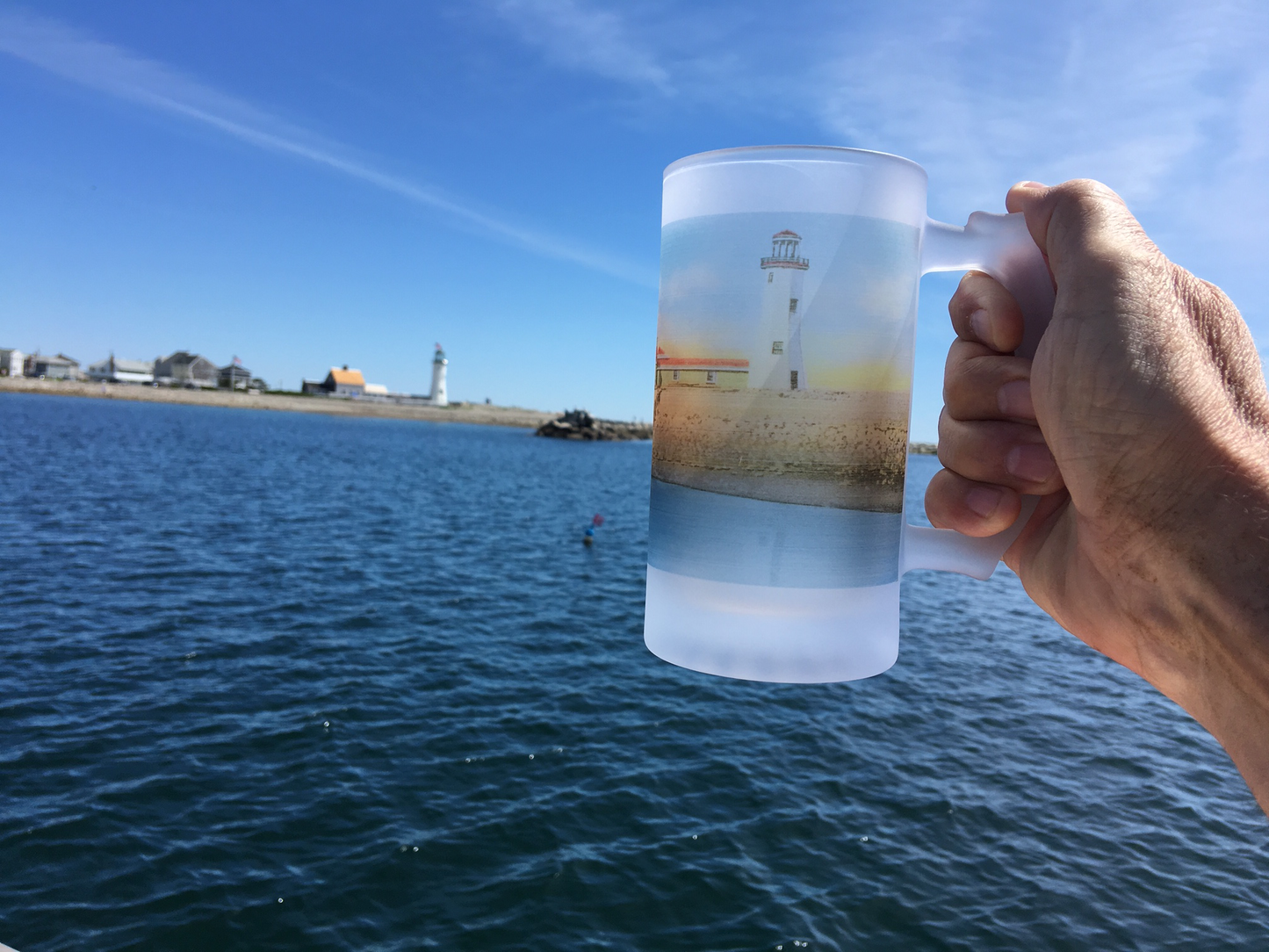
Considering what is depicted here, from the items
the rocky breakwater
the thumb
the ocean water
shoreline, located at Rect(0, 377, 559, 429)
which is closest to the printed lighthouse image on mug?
the thumb

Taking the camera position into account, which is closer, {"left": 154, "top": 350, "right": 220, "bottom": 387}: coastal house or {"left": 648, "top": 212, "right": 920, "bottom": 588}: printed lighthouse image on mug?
{"left": 648, "top": 212, "right": 920, "bottom": 588}: printed lighthouse image on mug

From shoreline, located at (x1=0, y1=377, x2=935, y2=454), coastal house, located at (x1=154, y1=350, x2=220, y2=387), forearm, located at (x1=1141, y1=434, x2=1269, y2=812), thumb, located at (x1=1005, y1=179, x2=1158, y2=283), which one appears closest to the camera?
forearm, located at (x1=1141, y1=434, x2=1269, y2=812)

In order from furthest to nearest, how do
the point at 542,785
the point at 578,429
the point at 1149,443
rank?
the point at 578,429
the point at 542,785
the point at 1149,443

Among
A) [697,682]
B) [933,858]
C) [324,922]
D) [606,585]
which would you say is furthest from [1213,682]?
[606,585]

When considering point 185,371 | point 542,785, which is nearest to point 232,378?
point 185,371

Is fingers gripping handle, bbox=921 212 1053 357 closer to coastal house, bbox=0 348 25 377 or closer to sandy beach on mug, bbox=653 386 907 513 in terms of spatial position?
sandy beach on mug, bbox=653 386 907 513

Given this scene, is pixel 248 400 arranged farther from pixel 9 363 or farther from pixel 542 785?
pixel 542 785

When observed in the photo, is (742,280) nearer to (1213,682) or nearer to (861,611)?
(861,611)
